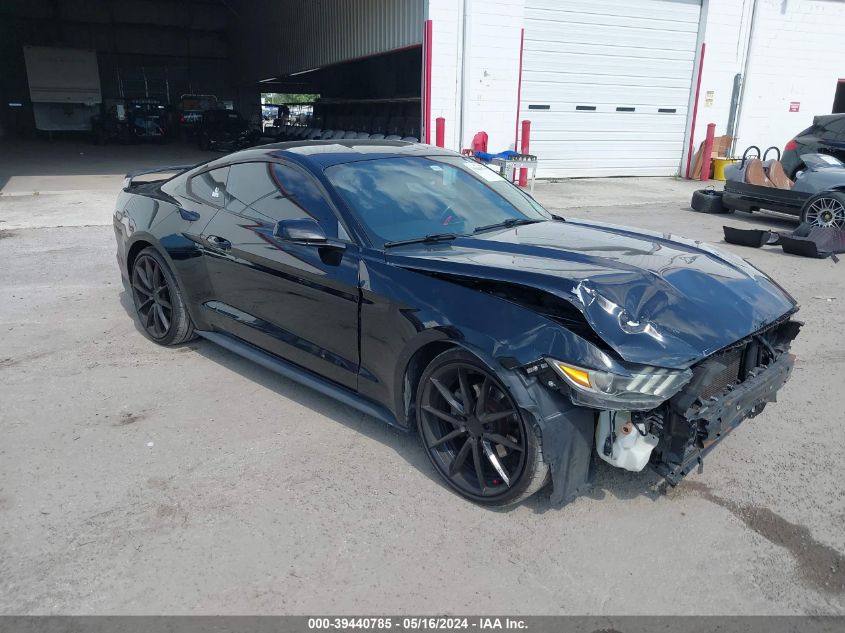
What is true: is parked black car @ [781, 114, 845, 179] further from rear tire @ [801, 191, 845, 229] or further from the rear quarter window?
the rear quarter window

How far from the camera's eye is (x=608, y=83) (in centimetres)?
1633

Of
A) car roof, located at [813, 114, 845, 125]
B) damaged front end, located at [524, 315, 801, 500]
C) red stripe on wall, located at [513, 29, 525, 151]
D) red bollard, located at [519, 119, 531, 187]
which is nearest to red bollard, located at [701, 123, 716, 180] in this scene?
car roof, located at [813, 114, 845, 125]

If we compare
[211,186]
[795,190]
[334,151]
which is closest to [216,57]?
[795,190]

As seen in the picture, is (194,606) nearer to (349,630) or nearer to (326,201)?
(349,630)

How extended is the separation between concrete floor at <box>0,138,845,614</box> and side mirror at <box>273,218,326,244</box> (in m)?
1.11

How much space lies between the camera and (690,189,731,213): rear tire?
11594mm

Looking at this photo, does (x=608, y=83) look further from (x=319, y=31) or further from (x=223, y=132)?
(x=223, y=132)

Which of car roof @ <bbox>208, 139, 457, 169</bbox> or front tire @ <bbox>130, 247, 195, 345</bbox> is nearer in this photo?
car roof @ <bbox>208, 139, 457, 169</bbox>

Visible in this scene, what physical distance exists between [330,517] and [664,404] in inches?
61.1

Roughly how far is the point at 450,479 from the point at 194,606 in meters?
1.25

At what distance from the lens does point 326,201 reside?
3.64 meters

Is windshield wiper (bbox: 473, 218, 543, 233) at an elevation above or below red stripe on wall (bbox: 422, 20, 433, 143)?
below

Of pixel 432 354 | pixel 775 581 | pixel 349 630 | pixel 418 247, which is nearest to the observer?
pixel 349 630

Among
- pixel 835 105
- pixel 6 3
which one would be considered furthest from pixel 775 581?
pixel 6 3
